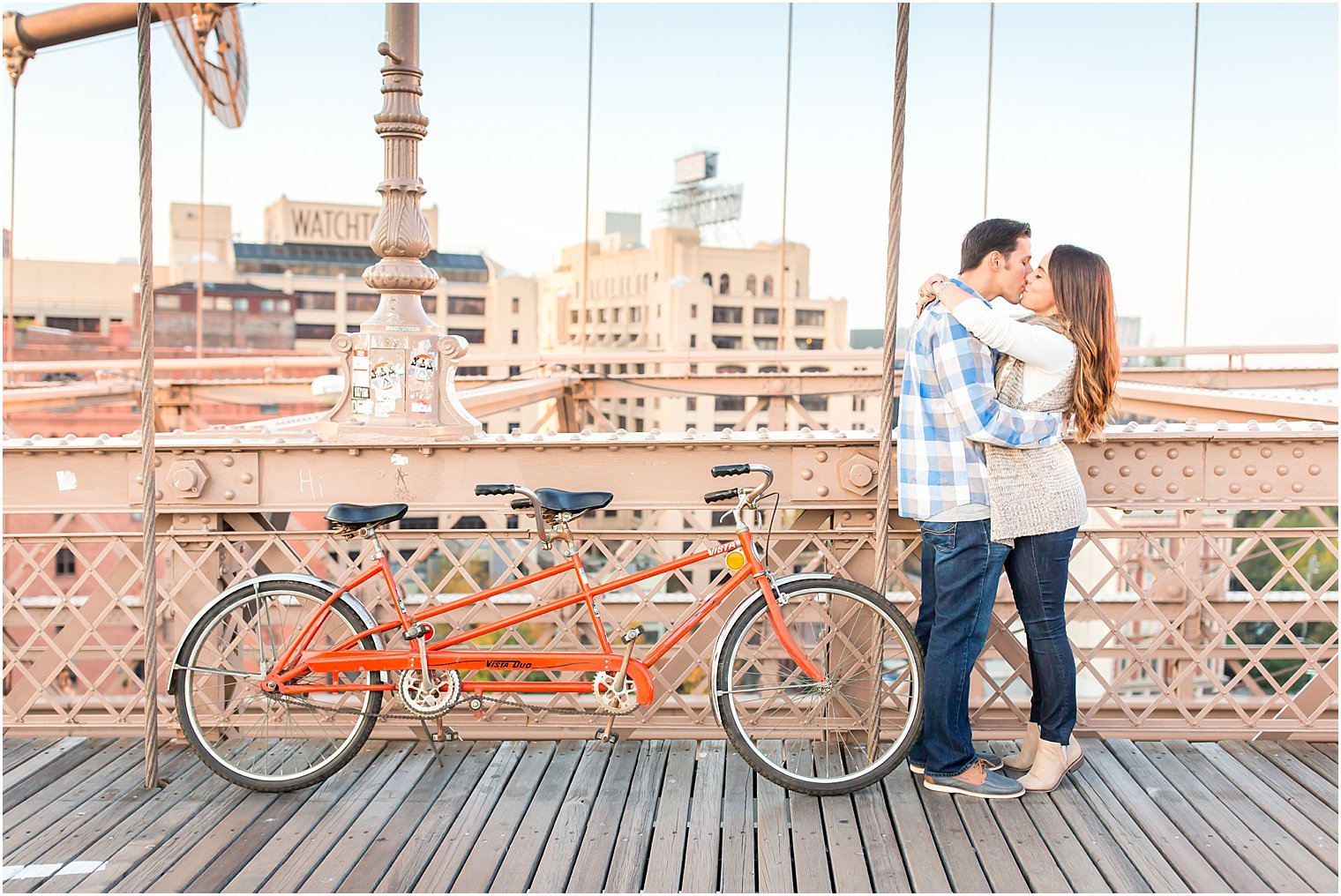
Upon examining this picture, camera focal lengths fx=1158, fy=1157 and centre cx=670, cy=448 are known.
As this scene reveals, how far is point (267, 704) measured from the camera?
2996 mm

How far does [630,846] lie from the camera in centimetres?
260

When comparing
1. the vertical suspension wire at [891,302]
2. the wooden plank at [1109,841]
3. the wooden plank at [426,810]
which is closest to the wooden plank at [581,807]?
the wooden plank at [426,810]

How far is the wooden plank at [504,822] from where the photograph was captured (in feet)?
8.02

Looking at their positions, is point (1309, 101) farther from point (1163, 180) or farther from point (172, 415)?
point (172, 415)

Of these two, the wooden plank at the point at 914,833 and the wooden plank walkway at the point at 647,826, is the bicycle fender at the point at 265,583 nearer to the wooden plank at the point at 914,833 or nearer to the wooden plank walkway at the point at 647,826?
the wooden plank walkway at the point at 647,826

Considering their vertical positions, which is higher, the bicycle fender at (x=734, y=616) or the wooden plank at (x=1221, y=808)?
the bicycle fender at (x=734, y=616)

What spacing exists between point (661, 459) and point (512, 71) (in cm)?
4147

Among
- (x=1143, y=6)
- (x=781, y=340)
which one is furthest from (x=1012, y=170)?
(x=781, y=340)

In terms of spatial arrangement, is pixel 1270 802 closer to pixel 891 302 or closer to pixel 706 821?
pixel 706 821

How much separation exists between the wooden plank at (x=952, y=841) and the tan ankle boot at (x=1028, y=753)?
0.89 ft

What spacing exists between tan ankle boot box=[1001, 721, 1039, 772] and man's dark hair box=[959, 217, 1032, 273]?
120 cm

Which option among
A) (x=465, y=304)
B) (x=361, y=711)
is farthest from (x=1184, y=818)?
(x=465, y=304)

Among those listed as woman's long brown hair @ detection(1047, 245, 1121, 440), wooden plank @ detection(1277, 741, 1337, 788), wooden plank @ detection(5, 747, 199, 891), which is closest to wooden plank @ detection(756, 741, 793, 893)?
woman's long brown hair @ detection(1047, 245, 1121, 440)

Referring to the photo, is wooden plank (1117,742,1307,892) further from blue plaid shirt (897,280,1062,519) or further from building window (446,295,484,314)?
building window (446,295,484,314)
